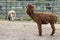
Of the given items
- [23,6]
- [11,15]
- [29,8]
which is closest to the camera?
[29,8]

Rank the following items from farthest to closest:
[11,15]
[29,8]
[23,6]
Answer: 1. [23,6]
2. [11,15]
3. [29,8]

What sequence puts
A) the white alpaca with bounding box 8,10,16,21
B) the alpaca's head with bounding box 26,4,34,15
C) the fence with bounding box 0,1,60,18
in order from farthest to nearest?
1. the fence with bounding box 0,1,60,18
2. the white alpaca with bounding box 8,10,16,21
3. the alpaca's head with bounding box 26,4,34,15

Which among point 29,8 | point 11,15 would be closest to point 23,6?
point 11,15

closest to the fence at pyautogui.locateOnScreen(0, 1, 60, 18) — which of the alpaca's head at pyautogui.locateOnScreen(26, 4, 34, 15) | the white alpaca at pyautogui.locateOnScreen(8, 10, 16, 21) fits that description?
the white alpaca at pyautogui.locateOnScreen(8, 10, 16, 21)

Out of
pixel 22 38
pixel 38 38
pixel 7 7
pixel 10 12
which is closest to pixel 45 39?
pixel 38 38

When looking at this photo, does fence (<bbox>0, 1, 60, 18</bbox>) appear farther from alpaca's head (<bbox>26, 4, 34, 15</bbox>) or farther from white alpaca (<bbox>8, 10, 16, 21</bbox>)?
alpaca's head (<bbox>26, 4, 34, 15</bbox>)

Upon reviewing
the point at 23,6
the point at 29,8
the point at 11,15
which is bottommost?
the point at 11,15

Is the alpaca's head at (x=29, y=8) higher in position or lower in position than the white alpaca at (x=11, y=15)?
higher

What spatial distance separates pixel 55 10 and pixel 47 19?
8.19 m

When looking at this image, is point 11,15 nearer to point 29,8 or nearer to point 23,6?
point 23,6

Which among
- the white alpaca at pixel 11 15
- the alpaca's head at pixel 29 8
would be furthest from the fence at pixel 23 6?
the alpaca's head at pixel 29 8

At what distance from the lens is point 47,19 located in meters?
9.43

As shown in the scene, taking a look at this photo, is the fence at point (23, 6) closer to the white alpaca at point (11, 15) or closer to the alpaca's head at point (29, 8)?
the white alpaca at point (11, 15)

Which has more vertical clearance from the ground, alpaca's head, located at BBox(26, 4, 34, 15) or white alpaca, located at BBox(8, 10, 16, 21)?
alpaca's head, located at BBox(26, 4, 34, 15)
